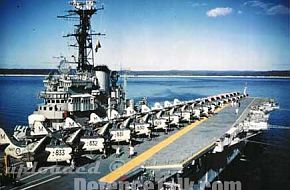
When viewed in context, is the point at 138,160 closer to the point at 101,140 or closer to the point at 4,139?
the point at 101,140

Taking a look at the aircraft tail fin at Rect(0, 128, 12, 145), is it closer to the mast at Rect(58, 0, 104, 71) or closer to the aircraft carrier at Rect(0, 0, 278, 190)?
the aircraft carrier at Rect(0, 0, 278, 190)

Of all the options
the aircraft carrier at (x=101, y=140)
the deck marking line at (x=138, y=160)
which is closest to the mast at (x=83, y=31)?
the aircraft carrier at (x=101, y=140)

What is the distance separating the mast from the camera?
25294 mm

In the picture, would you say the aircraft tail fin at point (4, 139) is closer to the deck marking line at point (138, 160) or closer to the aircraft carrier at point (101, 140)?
the aircraft carrier at point (101, 140)

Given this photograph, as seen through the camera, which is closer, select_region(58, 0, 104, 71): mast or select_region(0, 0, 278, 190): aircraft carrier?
select_region(0, 0, 278, 190): aircraft carrier

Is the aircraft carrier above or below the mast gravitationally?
below

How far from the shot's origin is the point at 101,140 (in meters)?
17.6

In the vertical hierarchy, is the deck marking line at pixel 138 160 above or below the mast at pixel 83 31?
below

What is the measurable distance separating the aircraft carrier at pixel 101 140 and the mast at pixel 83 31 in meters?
0.06

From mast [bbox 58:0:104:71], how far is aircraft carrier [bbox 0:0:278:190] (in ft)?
0.21

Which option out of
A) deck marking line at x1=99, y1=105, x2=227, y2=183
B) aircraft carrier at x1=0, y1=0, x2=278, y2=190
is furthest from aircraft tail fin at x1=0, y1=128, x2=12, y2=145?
deck marking line at x1=99, y1=105, x2=227, y2=183

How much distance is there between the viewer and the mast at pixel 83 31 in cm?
2529

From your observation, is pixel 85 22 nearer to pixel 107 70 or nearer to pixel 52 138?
pixel 107 70

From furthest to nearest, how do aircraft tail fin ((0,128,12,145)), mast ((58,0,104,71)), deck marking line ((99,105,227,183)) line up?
mast ((58,0,104,71))
aircraft tail fin ((0,128,12,145))
deck marking line ((99,105,227,183))
